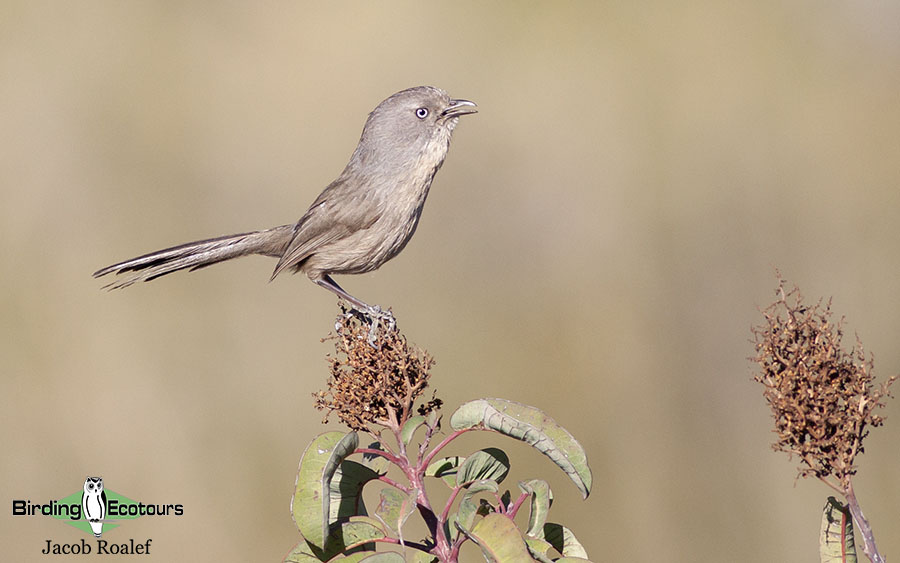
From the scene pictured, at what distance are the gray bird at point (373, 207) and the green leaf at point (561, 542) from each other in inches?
90.2

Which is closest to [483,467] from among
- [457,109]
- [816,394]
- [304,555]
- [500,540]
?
[500,540]

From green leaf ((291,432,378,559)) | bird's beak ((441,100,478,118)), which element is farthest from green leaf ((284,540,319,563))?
bird's beak ((441,100,478,118))

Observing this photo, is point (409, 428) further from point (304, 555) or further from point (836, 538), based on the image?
point (836, 538)

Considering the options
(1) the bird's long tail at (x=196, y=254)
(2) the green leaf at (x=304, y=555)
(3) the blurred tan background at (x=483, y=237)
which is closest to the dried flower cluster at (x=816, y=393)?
(2) the green leaf at (x=304, y=555)

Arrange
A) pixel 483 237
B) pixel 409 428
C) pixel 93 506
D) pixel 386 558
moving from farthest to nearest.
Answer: pixel 483 237 → pixel 93 506 → pixel 409 428 → pixel 386 558

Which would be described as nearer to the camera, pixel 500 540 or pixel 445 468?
pixel 500 540

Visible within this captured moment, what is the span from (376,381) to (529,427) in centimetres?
54

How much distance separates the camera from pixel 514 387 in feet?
22.2

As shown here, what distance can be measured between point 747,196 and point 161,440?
4.72 meters

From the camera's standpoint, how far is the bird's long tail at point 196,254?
4672 millimetres

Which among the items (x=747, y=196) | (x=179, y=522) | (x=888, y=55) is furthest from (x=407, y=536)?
(x=888, y=55)

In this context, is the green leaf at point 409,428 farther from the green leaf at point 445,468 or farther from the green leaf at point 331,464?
the green leaf at point 331,464

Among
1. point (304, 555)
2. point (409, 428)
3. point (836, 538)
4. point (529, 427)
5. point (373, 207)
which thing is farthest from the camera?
point (373, 207)

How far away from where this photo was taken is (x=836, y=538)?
7.32ft
